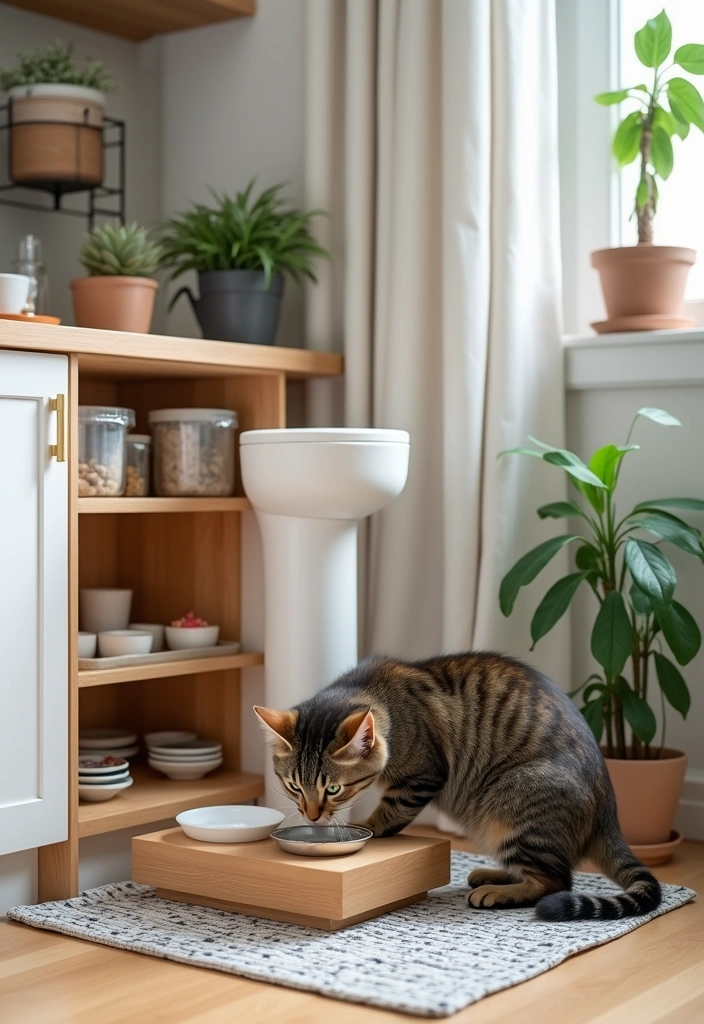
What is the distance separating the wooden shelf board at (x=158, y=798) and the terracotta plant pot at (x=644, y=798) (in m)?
0.80

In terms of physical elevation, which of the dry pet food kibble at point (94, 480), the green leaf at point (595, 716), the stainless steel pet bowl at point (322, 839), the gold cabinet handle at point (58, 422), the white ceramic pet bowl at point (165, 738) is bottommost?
the stainless steel pet bowl at point (322, 839)

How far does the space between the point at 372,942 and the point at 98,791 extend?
0.77 m

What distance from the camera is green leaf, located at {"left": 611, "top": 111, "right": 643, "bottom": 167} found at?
10.1 feet

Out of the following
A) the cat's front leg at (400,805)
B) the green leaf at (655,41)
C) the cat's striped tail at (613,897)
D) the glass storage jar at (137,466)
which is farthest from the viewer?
the green leaf at (655,41)

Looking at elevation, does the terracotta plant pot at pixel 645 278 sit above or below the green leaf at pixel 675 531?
above

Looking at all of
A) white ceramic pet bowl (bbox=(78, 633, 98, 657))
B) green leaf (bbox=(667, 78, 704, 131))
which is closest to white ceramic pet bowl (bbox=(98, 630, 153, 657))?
white ceramic pet bowl (bbox=(78, 633, 98, 657))

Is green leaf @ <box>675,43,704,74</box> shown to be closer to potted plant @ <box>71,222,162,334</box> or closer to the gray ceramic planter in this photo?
the gray ceramic planter

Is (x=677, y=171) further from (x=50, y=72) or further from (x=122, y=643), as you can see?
(x=122, y=643)

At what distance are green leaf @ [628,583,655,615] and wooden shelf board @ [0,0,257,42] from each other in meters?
1.88

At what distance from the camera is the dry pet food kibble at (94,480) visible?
8.80 feet

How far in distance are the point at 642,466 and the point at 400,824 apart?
1111mm

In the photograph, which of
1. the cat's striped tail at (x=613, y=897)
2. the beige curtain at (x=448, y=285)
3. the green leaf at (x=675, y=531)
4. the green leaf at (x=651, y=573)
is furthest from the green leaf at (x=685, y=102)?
the cat's striped tail at (x=613, y=897)

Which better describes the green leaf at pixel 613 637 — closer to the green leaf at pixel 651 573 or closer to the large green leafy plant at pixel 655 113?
the green leaf at pixel 651 573

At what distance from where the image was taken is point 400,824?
2396mm
